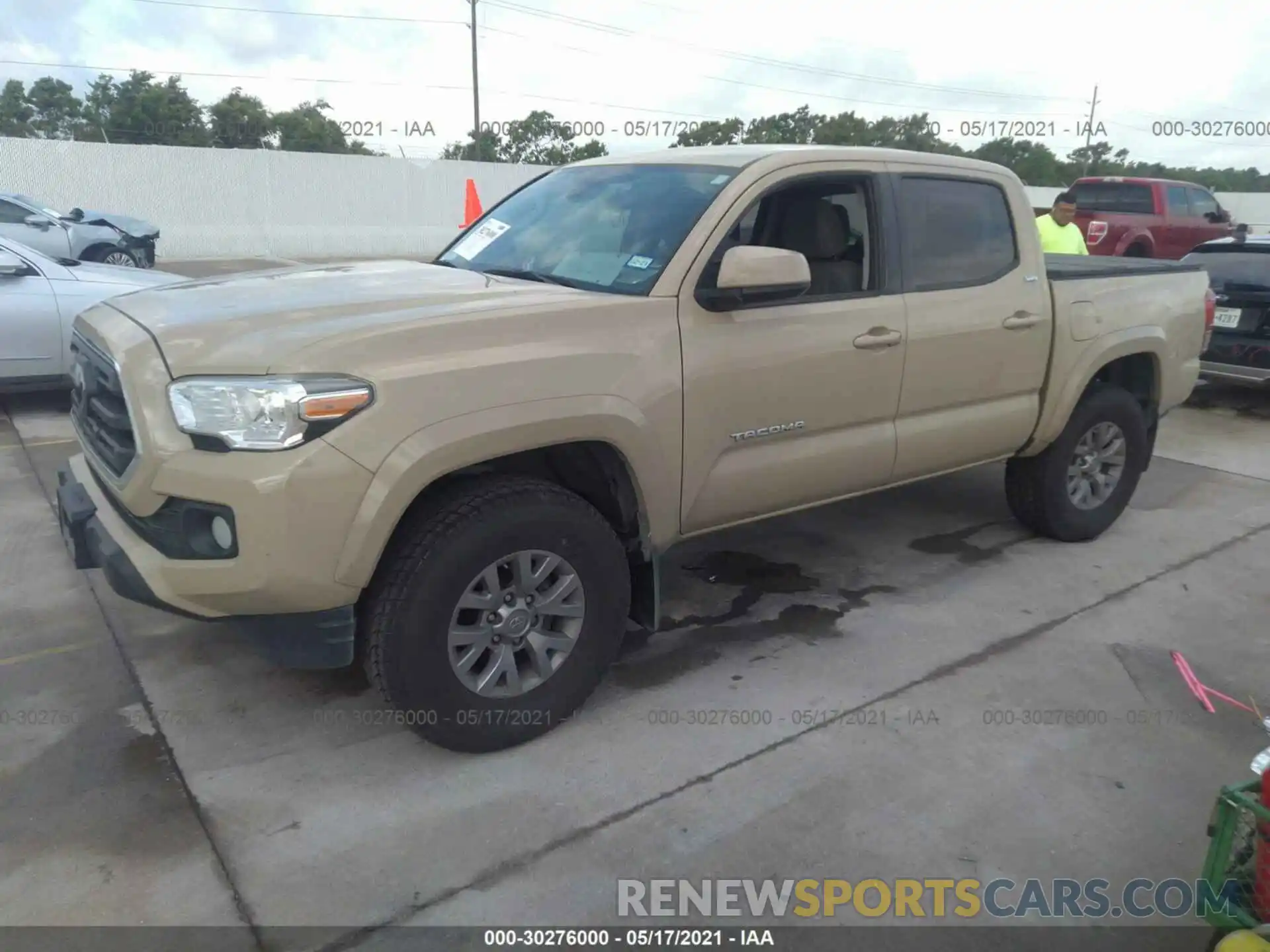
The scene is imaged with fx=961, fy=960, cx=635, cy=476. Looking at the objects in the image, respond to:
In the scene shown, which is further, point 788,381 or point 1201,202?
point 1201,202

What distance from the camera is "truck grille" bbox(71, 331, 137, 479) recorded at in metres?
2.87

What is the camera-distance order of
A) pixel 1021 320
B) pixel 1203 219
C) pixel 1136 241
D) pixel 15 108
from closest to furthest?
pixel 1021 320, pixel 1136 241, pixel 1203 219, pixel 15 108

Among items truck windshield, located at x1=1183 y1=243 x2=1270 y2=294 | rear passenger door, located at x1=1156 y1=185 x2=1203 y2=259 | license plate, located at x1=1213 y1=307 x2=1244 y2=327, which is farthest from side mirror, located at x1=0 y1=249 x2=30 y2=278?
rear passenger door, located at x1=1156 y1=185 x2=1203 y2=259

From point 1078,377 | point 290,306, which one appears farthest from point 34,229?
point 1078,377

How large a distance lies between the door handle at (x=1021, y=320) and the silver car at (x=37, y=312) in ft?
19.5

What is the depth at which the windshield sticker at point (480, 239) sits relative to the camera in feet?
13.5

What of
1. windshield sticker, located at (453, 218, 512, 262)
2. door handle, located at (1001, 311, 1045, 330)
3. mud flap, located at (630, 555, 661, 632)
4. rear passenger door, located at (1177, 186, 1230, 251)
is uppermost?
rear passenger door, located at (1177, 186, 1230, 251)

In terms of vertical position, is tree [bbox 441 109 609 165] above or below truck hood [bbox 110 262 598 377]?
above

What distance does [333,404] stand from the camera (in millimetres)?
2615

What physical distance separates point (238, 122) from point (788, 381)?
126 feet

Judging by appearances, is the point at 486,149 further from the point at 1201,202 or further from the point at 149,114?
the point at 1201,202

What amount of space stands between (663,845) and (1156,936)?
4.32ft

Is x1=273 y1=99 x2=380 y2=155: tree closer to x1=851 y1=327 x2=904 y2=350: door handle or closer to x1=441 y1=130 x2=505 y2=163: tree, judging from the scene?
x1=441 y1=130 x2=505 y2=163: tree

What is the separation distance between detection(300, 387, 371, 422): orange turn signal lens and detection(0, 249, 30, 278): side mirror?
5966 mm
